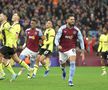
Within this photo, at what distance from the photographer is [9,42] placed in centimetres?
2045

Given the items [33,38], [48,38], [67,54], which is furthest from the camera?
[48,38]

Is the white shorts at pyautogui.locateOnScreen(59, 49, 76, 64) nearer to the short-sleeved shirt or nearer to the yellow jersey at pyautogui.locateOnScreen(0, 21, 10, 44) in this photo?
the yellow jersey at pyautogui.locateOnScreen(0, 21, 10, 44)

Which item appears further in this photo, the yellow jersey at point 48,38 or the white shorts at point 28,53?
the yellow jersey at point 48,38

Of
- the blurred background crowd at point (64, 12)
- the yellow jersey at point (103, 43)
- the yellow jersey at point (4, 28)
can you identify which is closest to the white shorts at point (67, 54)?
the yellow jersey at point (4, 28)

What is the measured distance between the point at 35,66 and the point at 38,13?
14.8 m

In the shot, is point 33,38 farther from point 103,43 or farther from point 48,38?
point 103,43

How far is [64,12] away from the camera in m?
39.1

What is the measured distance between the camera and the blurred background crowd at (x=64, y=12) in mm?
36888

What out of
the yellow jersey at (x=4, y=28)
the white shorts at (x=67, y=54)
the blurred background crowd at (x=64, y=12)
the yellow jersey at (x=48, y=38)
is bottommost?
the white shorts at (x=67, y=54)

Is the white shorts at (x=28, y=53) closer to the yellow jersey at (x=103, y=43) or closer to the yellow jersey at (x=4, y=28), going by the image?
the yellow jersey at (x=4, y=28)

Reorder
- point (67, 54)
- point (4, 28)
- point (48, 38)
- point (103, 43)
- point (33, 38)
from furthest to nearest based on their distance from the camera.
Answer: point (103, 43) → point (48, 38) → point (33, 38) → point (4, 28) → point (67, 54)

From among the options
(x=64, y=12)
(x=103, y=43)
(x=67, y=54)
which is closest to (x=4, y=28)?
(x=67, y=54)

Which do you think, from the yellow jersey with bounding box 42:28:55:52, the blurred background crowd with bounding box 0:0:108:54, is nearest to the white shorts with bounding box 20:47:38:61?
Answer: the yellow jersey with bounding box 42:28:55:52

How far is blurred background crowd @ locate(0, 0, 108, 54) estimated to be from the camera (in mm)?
36888
